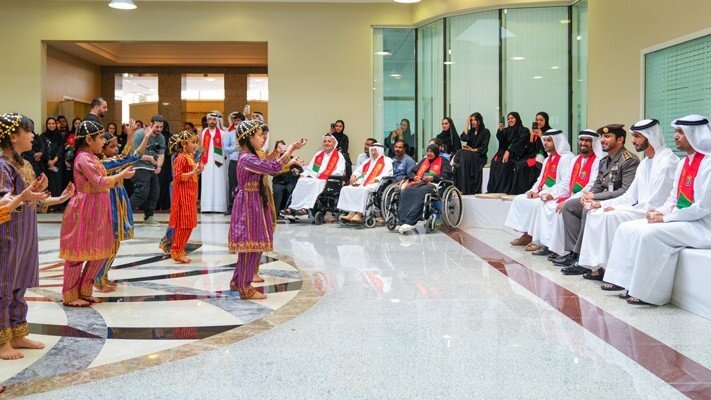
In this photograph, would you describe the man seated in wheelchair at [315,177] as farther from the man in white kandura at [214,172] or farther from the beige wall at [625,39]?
the beige wall at [625,39]

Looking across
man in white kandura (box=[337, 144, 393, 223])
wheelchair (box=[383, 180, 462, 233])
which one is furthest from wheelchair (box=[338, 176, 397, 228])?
wheelchair (box=[383, 180, 462, 233])

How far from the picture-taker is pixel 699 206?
500cm

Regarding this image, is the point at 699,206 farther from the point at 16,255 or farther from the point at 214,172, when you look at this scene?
the point at 214,172

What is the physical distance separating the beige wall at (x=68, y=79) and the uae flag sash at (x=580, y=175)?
1044 centimetres

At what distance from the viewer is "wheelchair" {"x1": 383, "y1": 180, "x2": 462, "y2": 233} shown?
9727 millimetres

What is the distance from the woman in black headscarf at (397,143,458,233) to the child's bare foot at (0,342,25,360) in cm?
618

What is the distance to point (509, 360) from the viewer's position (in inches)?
144

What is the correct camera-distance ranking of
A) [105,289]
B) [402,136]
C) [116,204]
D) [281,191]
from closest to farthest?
[116,204]
[105,289]
[281,191]
[402,136]

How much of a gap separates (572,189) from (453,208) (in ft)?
9.39

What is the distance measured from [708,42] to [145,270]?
225 inches

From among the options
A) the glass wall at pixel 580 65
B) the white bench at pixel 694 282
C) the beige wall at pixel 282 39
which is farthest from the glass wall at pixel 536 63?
the white bench at pixel 694 282

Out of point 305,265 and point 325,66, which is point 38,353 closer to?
point 305,265

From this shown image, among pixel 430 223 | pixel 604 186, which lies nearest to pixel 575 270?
pixel 604 186

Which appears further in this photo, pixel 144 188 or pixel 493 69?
pixel 493 69
